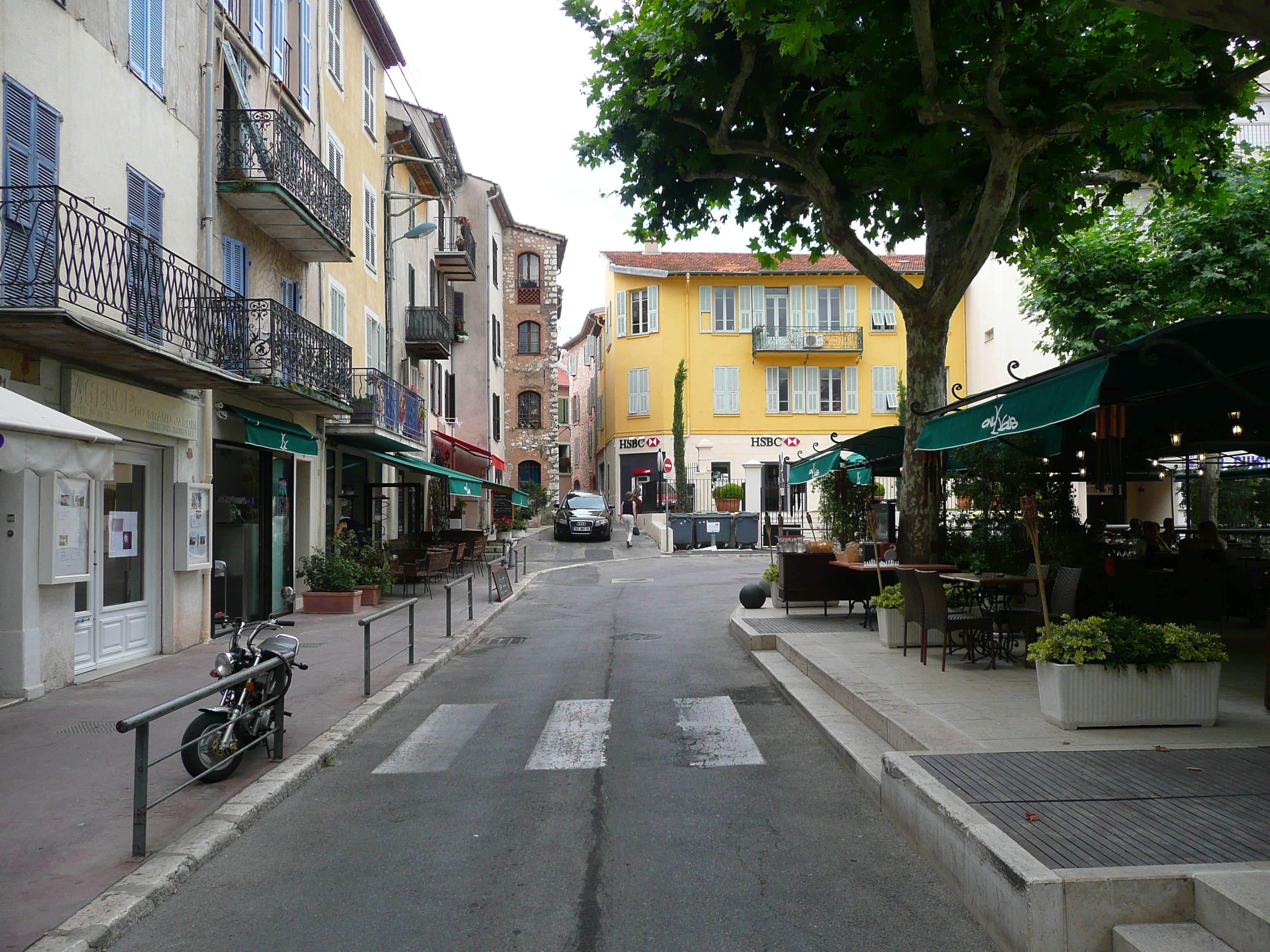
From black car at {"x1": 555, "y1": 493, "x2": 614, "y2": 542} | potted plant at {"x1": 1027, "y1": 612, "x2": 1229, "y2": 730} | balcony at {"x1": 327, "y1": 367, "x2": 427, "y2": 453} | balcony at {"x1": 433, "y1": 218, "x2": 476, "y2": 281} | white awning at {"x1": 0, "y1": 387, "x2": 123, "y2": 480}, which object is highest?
balcony at {"x1": 433, "y1": 218, "x2": 476, "y2": 281}

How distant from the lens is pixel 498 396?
4291 centimetres

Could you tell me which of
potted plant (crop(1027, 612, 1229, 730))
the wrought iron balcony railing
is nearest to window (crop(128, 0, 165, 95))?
the wrought iron balcony railing

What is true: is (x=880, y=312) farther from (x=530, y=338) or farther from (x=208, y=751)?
(x=208, y=751)

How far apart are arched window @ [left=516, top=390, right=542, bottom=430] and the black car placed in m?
11.7

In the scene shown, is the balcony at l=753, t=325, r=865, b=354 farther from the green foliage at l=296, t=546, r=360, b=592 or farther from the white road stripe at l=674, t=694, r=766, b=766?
the white road stripe at l=674, t=694, r=766, b=766

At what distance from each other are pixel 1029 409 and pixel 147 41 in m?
10.5

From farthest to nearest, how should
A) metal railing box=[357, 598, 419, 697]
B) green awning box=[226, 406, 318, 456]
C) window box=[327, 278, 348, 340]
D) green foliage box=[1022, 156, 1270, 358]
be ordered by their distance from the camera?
window box=[327, 278, 348, 340], green foliage box=[1022, 156, 1270, 358], green awning box=[226, 406, 318, 456], metal railing box=[357, 598, 419, 697]

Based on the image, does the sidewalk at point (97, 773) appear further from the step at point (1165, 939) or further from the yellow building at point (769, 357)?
the yellow building at point (769, 357)

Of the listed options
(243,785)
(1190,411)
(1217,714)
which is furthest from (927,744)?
(1190,411)

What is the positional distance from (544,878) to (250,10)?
14.7 m

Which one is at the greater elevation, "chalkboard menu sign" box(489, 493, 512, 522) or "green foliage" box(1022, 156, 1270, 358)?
"green foliage" box(1022, 156, 1270, 358)

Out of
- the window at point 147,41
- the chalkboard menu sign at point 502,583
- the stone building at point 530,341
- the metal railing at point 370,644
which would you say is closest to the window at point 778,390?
the stone building at point 530,341

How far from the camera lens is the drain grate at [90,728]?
25.1 feet

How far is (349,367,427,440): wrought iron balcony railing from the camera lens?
19156 mm
